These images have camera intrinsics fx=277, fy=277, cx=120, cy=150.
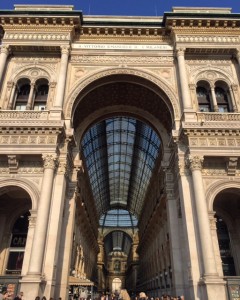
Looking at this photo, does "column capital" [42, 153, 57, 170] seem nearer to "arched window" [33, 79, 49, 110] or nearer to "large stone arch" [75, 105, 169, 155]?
"arched window" [33, 79, 49, 110]

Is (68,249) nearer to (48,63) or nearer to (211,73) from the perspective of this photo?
(48,63)

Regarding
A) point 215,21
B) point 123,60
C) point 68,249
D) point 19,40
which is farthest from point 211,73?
point 68,249

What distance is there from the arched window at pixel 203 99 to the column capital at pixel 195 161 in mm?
5197

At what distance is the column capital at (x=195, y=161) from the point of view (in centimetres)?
1625

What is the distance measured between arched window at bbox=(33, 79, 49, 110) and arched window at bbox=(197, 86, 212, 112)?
11.5 m

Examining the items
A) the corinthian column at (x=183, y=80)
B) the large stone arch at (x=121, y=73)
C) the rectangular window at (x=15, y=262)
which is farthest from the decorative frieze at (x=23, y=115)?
the corinthian column at (x=183, y=80)

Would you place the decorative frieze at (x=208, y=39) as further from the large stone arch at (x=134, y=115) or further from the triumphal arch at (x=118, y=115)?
the large stone arch at (x=134, y=115)

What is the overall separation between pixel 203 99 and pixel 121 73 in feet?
21.4

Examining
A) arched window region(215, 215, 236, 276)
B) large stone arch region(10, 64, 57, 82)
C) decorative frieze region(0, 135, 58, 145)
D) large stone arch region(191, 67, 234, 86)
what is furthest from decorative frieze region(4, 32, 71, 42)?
arched window region(215, 215, 236, 276)

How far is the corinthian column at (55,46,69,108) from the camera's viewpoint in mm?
18859

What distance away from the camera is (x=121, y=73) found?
69.9ft

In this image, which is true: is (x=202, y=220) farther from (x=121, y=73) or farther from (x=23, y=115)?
(x=23, y=115)

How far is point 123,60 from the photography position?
71.4 ft

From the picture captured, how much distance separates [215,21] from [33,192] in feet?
59.9
